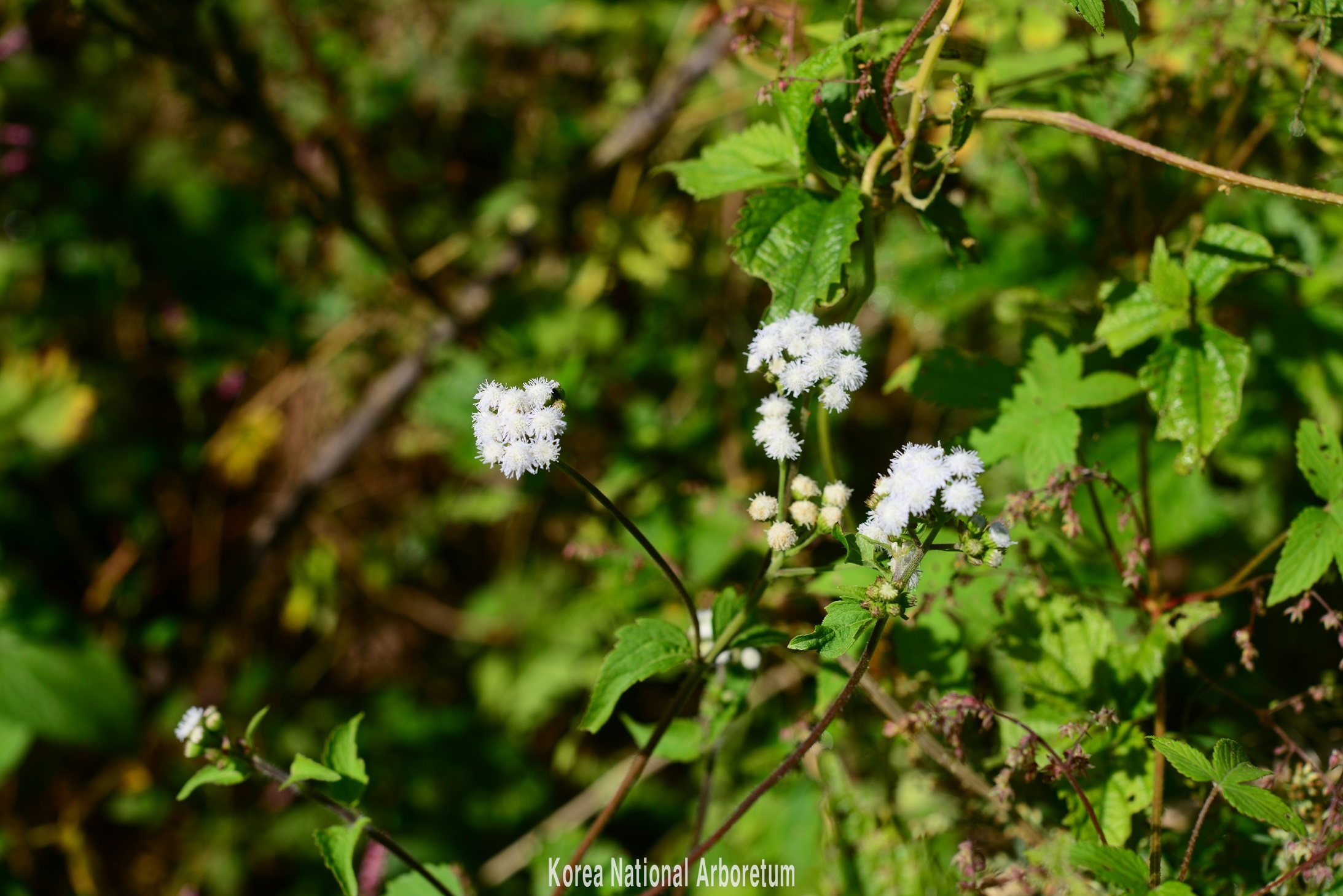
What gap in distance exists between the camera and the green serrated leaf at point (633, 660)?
1487 mm

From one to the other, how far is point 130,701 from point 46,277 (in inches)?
82.9

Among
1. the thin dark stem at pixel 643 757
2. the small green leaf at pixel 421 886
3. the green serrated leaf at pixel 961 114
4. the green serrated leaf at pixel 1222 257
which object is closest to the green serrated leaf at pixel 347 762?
the small green leaf at pixel 421 886

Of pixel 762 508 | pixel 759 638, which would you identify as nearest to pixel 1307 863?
pixel 759 638

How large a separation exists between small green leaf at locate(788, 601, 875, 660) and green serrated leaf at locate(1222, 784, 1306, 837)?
0.67 meters

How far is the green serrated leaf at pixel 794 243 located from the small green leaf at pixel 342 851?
120cm

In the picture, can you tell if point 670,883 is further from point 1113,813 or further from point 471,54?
point 471,54

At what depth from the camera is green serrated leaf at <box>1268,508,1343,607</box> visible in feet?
5.25

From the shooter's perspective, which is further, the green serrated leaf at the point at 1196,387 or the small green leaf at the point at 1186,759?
the green serrated leaf at the point at 1196,387

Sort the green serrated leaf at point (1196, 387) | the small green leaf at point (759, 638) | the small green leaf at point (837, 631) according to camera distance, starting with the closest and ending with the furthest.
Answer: the small green leaf at point (837, 631) → the small green leaf at point (759, 638) → the green serrated leaf at point (1196, 387)

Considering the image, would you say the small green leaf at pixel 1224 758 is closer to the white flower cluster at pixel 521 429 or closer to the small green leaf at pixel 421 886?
the white flower cluster at pixel 521 429

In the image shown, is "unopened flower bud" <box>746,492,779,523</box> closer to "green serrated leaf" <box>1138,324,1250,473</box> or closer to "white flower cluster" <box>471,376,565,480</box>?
"white flower cluster" <box>471,376,565,480</box>

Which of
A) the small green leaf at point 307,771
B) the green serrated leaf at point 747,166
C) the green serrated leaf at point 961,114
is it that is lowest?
the small green leaf at point 307,771

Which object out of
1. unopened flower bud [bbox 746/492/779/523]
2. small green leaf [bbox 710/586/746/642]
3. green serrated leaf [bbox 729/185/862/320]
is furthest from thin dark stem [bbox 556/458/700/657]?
green serrated leaf [bbox 729/185/862/320]

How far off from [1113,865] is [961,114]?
4.35 ft
